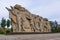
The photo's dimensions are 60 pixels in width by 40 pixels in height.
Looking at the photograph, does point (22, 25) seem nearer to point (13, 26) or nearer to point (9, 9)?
point (13, 26)

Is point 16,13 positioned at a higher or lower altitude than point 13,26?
higher

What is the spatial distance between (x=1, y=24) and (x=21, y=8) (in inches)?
1008

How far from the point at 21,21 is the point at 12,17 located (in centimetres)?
114

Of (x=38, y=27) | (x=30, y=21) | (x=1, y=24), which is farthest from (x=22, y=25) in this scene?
(x=1, y=24)

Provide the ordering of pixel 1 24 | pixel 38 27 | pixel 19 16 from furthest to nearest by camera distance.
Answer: pixel 1 24 < pixel 38 27 < pixel 19 16

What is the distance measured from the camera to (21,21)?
19438mm

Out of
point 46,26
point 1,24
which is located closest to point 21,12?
point 46,26

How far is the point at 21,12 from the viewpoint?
64.6 feet

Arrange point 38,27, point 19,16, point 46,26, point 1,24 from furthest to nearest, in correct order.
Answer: point 1,24 → point 46,26 → point 38,27 → point 19,16

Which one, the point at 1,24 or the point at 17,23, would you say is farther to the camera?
the point at 1,24

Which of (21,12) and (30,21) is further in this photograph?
(30,21)

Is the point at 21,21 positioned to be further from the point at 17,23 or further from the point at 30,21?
the point at 30,21

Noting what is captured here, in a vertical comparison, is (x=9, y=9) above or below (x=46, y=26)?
above

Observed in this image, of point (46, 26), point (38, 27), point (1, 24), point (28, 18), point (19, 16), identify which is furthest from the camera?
point (1, 24)
